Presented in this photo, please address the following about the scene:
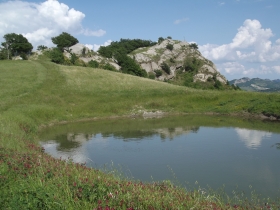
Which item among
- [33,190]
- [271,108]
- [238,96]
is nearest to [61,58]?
[238,96]

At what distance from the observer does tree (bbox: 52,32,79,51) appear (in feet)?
341

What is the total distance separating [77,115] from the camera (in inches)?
1543

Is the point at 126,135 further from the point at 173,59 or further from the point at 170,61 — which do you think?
the point at 173,59

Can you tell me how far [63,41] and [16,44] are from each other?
1610 cm

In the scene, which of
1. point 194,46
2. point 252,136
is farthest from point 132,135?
point 194,46

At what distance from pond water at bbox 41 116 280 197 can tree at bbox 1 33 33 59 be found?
7005 centimetres

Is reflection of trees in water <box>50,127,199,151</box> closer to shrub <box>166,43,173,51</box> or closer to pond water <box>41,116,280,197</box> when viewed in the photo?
pond water <box>41,116,280,197</box>

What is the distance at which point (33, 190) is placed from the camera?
8367mm

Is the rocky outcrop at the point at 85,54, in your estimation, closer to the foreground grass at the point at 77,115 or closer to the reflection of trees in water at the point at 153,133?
the foreground grass at the point at 77,115

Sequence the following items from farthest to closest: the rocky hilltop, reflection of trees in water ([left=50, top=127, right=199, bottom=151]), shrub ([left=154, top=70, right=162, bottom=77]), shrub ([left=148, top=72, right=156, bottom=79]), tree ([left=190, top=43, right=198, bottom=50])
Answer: tree ([left=190, top=43, right=198, bottom=50]) < shrub ([left=154, top=70, right=162, bottom=77]) < shrub ([left=148, top=72, right=156, bottom=79]) < the rocky hilltop < reflection of trees in water ([left=50, top=127, right=199, bottom=151])

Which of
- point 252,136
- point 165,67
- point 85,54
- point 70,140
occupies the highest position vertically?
point 85,54

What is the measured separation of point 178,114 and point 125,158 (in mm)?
24441

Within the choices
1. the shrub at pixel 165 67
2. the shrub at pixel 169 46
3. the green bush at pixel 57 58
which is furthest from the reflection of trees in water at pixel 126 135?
the shrub at pixel 169 46

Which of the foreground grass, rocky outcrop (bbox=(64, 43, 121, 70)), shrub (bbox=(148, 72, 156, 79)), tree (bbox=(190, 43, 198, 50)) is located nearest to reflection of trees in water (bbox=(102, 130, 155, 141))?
the foreground grass
